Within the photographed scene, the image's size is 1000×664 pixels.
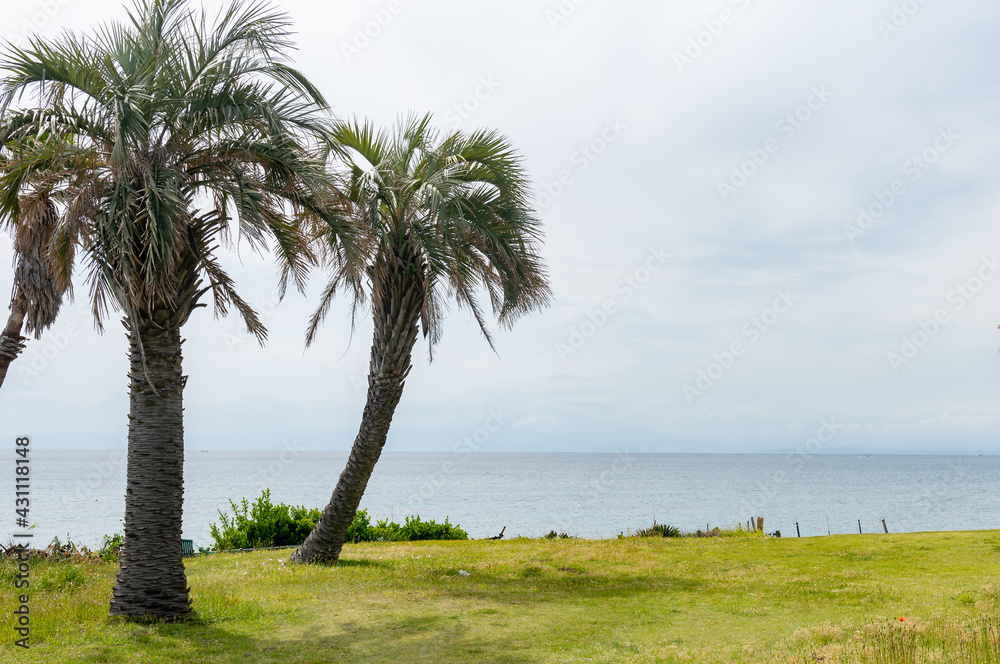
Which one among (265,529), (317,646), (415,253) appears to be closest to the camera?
(317,646)

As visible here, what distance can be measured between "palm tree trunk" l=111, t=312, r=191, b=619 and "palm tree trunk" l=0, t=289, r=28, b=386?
8.94 meters

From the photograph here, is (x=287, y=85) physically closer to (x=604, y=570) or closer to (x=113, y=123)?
(x=113, y=123)

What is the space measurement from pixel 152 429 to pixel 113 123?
163 inches

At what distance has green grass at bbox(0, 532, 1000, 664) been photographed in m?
8.49

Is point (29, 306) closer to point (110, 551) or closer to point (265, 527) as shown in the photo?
point (110, 551)

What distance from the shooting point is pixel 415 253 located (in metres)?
15.8

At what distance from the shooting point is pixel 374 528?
2577 centimetres

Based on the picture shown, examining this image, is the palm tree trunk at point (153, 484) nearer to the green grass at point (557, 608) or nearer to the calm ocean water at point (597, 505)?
the green grass at point (557, 608)

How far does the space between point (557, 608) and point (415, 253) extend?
7.83 m

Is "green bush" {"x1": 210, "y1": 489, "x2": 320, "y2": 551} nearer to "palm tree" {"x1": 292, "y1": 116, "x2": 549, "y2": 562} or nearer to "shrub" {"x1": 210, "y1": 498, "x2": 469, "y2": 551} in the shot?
"shrub" {"x1": 210, "y1": 498, "x2": 469, "y2": 551}

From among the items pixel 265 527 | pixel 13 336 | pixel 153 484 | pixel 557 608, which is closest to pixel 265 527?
pixel 265 527

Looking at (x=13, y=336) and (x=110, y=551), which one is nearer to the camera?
(x=13, y=336)

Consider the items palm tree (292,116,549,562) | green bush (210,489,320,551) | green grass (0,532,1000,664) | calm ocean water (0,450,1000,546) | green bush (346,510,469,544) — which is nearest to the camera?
green grass (0,532,1000,664)

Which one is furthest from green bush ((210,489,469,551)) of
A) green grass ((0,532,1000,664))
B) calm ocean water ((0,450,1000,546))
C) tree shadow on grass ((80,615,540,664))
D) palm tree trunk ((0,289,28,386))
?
calm ocean water ((0,450,1000,546))
